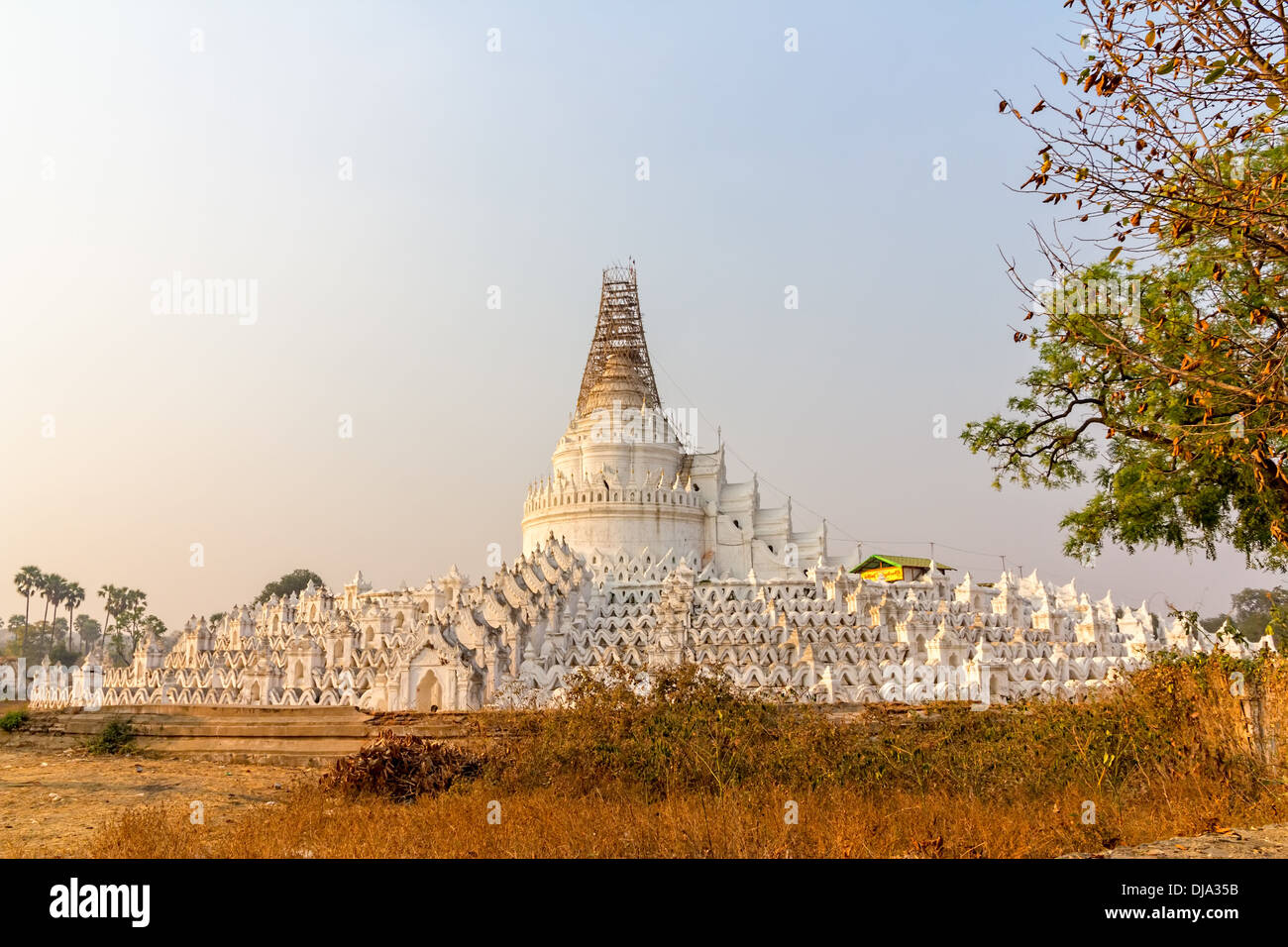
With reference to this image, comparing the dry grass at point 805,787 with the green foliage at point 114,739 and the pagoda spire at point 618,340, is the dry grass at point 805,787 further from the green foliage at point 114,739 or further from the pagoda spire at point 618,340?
the pagoda spire at point 618,340

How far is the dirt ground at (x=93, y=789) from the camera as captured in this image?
1481cm

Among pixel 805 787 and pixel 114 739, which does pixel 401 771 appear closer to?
pixel 805 787

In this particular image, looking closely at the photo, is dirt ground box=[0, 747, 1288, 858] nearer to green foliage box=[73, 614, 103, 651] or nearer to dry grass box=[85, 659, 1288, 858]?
dry grass box=[85, 659, 1288, 858]

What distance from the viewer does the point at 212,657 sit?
34.7 meters

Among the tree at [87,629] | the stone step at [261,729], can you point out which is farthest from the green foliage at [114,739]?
the tree at [87,629]

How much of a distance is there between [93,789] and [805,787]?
13.7 metres

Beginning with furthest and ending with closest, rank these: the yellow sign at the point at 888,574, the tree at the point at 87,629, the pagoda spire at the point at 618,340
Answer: the tree at the point at 87,629
the pagoda spire at the point at 618,340
the yellow sign at the point at 888,574

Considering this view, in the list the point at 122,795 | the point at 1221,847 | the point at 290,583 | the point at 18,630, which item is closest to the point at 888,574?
the point at 122,795

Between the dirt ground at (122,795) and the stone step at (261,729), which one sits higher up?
the stone step at (261,729)

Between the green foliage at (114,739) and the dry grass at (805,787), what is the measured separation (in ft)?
34.6

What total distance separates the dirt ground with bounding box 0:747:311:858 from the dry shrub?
5.98 feet

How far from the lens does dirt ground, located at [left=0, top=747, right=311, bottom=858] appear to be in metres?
14.8

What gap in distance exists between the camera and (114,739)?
25.4 metres
